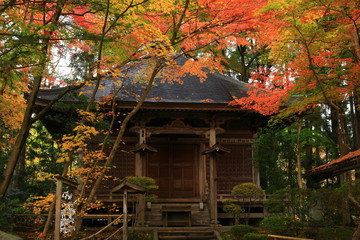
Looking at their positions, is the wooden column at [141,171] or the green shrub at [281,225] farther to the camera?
the wooden column at [141,171]

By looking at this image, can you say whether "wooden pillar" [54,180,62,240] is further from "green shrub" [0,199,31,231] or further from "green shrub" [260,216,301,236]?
"green shrub" [260,216,301,236]

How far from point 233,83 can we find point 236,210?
710cm

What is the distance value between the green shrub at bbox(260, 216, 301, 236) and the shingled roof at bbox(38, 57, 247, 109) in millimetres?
4690

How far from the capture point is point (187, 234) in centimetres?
1244

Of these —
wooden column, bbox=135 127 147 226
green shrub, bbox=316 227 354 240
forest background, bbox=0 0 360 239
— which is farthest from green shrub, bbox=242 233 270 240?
wooden column, bbox=135 127 147 226

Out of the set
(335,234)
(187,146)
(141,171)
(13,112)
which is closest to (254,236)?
(335,234)

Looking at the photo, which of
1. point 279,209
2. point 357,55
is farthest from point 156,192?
point 357,55

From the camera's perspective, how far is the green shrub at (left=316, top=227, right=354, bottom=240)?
424 inches

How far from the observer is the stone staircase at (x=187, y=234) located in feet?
40.0

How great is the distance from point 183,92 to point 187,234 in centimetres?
624

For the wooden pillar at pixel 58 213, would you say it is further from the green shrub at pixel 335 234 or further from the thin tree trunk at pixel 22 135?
the green shrub at pixel 335 234

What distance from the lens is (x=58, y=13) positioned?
9148 millimetres

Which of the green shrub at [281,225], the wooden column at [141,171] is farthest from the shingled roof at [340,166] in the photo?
the wooden column at [141,171]

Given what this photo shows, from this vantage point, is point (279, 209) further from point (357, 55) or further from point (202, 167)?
point (357, 55)
